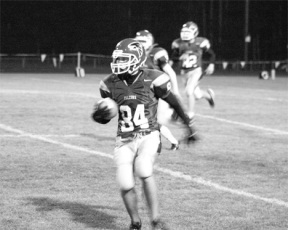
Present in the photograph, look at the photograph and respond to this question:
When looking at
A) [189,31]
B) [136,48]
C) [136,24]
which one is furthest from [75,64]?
[136,48]

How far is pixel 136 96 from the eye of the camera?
679 centimetres

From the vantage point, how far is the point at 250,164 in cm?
1040

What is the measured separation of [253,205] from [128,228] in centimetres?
151

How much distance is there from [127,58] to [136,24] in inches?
1918

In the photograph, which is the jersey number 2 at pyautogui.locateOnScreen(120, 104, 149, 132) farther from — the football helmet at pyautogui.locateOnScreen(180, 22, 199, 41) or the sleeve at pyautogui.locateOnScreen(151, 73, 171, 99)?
the football helmet at pyautogui.locateOnScreen(180, 22, 199, 41)

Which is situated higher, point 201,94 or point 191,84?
point 191,84

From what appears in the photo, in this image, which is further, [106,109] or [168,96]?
[168,96]

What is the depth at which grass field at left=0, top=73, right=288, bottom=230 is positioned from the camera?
718cm

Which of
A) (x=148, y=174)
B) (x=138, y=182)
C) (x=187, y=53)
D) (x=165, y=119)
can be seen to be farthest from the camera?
(x=187, y=53)

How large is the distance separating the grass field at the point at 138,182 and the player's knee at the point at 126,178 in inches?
19.3

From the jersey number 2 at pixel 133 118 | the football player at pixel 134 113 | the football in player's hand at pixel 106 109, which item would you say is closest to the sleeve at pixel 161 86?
the football player at pixel 134 113

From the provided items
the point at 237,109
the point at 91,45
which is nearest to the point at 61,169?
the point at 237,109

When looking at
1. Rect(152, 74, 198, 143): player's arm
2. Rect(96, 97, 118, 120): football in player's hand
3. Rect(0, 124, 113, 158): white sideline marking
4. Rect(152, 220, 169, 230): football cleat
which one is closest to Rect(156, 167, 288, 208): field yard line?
Rect(152, 74, 198, 143): player's arm

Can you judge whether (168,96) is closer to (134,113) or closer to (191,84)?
(134,113)
